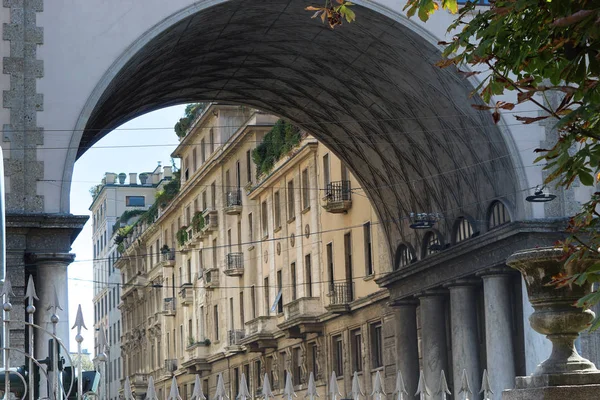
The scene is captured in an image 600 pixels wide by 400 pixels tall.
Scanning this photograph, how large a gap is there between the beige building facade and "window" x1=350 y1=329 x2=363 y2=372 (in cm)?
5

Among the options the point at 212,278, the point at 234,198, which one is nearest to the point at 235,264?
the point at 234,198

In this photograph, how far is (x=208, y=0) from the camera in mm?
25047

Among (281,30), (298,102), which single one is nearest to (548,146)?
(281,30)

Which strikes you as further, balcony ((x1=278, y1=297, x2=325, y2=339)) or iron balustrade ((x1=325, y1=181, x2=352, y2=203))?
balcony ((x1=278, y1=297, x2=325, y2=339))

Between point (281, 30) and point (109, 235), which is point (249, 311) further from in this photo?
point (109, 235)

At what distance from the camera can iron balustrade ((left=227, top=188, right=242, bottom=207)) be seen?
5766 centimetres

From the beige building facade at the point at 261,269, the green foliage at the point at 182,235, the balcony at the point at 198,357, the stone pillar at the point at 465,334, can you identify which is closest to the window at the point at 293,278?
the beige building facade at the point at 261,269

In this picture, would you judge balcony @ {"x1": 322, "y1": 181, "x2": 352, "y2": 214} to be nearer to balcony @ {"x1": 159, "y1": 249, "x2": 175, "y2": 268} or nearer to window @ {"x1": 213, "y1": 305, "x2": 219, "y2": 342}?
window @ {"x1": 213, "y1": 305, "x2": 219, "y2": 342}

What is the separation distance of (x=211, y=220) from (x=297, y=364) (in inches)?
611

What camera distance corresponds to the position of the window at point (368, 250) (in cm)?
4041

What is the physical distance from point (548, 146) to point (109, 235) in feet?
276

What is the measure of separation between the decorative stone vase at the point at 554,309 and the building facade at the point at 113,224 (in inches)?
3525

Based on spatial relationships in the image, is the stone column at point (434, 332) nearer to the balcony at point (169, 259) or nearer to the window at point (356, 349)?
the window at point (356, 349)

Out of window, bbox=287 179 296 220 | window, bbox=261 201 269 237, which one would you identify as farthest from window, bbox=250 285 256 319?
window, bbox=287 179 296 220
